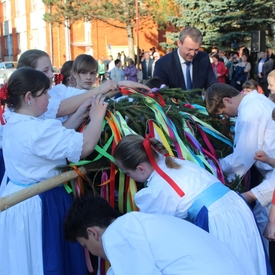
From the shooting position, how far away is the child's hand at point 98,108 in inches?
115

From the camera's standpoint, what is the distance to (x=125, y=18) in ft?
88.7

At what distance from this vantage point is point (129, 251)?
1.73 metres

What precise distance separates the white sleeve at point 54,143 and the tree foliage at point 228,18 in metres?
19.1

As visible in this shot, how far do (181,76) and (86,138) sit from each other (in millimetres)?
2484

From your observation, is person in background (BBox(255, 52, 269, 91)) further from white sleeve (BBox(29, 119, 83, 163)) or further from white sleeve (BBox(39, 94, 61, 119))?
white sleeve (BBox(29, 119, 83, 163))

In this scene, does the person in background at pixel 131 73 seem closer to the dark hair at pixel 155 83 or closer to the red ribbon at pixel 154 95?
the dark hair at pixel 155 83

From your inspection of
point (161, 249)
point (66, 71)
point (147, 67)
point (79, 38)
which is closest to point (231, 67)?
point (147, 67)

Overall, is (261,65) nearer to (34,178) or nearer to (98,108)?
(98,108)

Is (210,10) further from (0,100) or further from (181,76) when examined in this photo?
(0,100)

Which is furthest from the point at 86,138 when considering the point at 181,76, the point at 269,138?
the point at 181,76

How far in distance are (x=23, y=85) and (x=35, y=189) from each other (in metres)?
0.64

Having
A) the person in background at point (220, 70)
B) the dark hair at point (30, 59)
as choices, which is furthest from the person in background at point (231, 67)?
the dark hair at point (30, 59)

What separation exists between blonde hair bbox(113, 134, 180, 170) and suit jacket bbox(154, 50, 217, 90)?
248 centimetres

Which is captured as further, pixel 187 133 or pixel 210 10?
pixel 210 10
